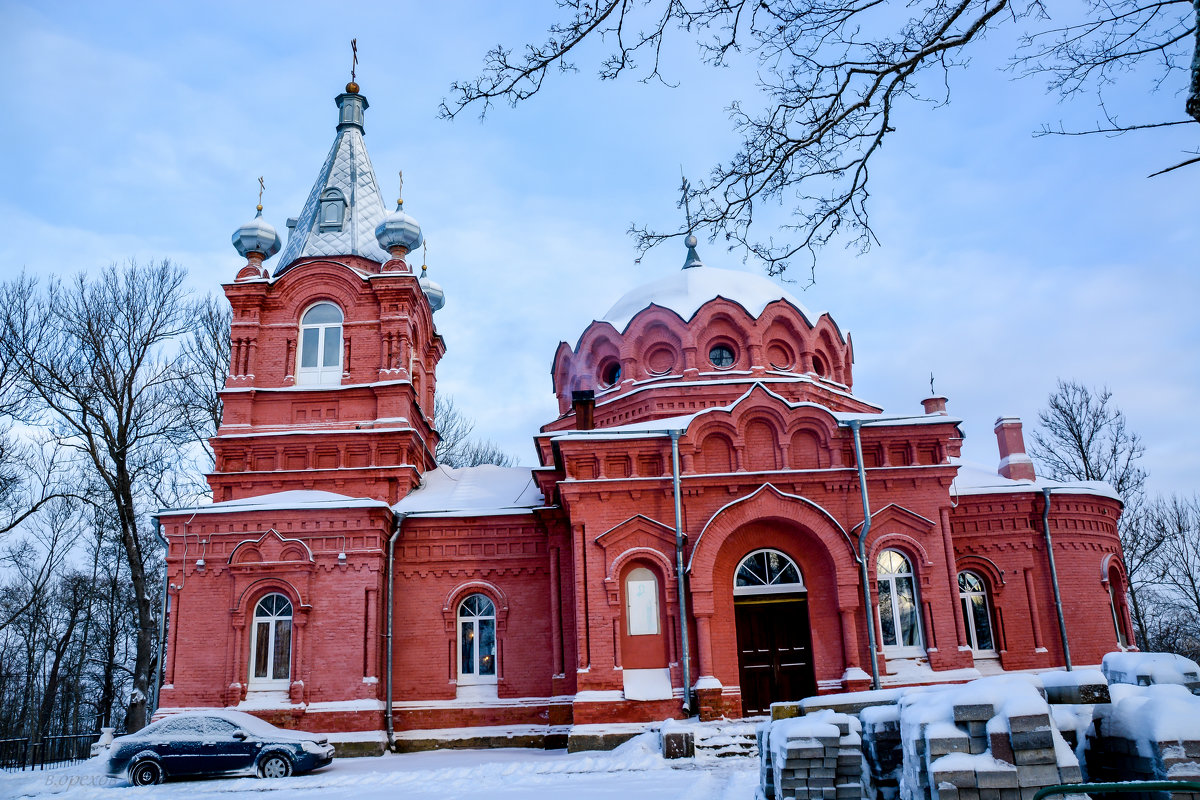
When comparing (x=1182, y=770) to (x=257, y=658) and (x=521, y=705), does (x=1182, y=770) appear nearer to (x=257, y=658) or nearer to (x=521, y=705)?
(x=521, y=705)

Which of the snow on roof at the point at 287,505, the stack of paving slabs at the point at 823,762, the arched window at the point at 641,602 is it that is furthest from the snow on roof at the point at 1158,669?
the snow on roof at the point at 287,505

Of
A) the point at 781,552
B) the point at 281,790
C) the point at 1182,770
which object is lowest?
the point at 281,790

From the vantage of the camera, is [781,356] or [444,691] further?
[781,356]

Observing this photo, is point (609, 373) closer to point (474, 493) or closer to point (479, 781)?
point (474, 493)

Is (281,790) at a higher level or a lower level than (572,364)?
lower

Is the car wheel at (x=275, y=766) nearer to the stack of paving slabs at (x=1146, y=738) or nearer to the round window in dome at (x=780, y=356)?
the stack of paving slabs at (x=1146, y=738)

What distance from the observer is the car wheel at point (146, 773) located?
511 inches

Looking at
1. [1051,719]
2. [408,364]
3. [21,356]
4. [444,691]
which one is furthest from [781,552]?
[21,356]

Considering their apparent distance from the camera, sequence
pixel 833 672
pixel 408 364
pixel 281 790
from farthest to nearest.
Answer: pixel 408 364 < pixel 833 672 < pixel 281 790

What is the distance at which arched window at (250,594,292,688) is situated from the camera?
52.4ft

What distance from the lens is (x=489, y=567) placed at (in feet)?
57.3

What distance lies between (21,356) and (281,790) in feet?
45.3

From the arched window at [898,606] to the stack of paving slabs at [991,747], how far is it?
9.77 m

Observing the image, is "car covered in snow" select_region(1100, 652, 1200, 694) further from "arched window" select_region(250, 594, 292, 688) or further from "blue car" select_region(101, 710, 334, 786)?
"arched window" select_region(250, 594, 292, 688)
